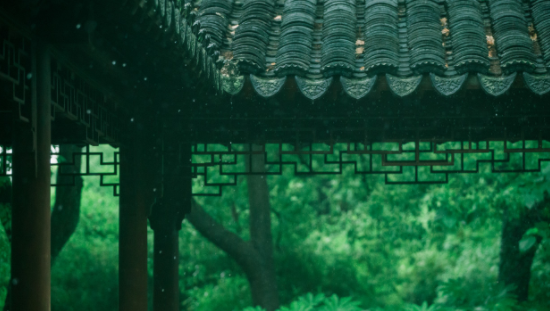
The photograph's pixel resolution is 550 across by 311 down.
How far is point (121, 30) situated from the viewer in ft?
8.08

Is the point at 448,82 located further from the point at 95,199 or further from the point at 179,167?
the point at 95,199

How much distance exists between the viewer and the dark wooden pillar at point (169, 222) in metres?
4.20

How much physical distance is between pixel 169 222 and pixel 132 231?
0.56m

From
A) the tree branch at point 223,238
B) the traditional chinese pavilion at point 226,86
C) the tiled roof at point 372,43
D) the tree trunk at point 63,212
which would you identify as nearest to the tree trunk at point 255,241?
the tree branch at point 223,238

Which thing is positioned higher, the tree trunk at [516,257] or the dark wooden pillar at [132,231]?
the dark wooden pillar at [132,231]

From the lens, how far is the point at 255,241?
1088cm

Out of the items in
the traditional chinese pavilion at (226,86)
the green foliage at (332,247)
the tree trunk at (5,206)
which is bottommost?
the green foliage at (332,247)

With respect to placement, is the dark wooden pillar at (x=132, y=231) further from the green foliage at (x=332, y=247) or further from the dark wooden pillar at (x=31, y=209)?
the green foliage at (x=332, y=247)

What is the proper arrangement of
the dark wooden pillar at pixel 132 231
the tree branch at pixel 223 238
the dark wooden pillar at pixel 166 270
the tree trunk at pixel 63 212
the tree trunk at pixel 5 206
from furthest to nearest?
the tree branch at pixel 223 238
the tree trunk at pixel 63 212
the tree trunk at pixel 5 206
the dark wooden pillar at pixel 166 270
the dark wooden pillar at pixel 132 231

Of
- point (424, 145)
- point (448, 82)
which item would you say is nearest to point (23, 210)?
point (448, 82)

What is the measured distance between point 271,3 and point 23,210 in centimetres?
240

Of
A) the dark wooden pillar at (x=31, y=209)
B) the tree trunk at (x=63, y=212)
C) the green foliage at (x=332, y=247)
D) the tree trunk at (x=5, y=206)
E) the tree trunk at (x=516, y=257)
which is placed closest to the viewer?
the dark wooden pillar at (x=31, y=209)

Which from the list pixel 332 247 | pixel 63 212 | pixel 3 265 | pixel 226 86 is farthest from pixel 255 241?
pixel 226 86

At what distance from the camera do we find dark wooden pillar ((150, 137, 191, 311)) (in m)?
4.20
